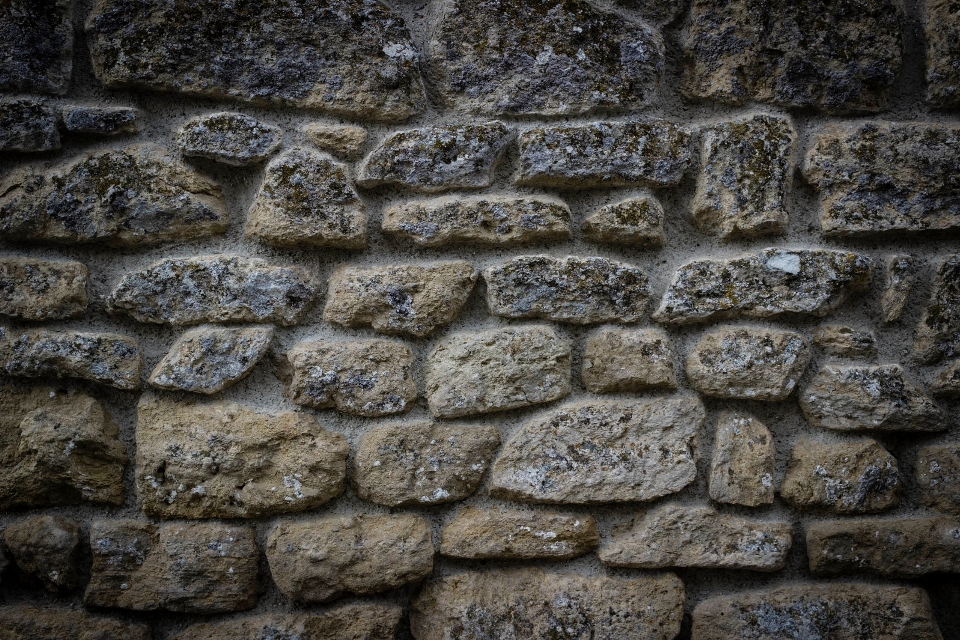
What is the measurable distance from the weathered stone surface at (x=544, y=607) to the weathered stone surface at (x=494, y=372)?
0.37 metres

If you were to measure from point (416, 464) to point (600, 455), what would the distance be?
40 centimetres

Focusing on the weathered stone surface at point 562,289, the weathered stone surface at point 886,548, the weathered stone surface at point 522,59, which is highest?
the weathered stone surface at point 522,59

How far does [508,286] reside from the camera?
143cm

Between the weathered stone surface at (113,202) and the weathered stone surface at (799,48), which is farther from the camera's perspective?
the weathered stone surface at (799,48)

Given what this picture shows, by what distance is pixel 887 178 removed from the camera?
4.87 feet

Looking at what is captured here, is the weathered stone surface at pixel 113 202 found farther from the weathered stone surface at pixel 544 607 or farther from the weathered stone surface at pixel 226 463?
the weathered stone surface at pixel 544 607

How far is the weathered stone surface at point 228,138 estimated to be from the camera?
142 centimetres

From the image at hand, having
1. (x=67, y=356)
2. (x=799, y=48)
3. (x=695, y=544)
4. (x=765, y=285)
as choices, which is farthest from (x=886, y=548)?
(x=67, y=356)

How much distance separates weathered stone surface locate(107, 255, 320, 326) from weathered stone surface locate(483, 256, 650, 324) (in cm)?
49

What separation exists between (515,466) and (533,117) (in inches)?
31.4

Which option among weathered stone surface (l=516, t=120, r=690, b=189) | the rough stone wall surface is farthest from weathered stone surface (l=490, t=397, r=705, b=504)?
weathered stone surface (l=516, t=120, r=690, b=189)

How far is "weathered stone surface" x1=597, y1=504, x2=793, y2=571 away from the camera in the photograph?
1.41m

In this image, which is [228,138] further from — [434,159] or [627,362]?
[627,362]

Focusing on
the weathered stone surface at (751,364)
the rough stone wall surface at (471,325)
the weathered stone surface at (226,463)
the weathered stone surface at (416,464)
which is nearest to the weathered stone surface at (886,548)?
the rough stone wall surface at (471,325)
